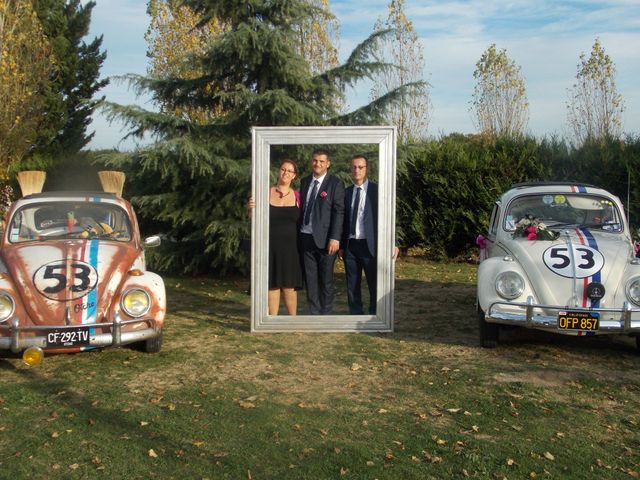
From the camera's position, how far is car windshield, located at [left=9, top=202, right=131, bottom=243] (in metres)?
7.20

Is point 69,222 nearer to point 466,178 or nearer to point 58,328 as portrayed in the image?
point 58,328

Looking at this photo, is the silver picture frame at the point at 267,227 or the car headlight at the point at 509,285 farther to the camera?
the silver picture frame at the point at 267,227

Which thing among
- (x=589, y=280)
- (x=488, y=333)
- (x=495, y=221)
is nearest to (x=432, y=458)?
(x=488, y=333)

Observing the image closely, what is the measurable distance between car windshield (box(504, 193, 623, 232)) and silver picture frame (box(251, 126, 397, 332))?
1.48m

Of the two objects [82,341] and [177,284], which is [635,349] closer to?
[82,341]

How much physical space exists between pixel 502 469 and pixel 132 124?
9.36 meters

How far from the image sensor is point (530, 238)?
7266mm

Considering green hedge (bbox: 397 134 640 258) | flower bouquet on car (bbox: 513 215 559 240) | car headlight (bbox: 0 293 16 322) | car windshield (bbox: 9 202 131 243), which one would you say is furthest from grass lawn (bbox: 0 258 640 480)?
green hedge (bbox: 397 134 640 258)

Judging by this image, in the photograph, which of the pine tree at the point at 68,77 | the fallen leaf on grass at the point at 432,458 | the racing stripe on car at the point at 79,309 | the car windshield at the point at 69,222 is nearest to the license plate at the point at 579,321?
the fallen leaf on grass at the point at 432,458

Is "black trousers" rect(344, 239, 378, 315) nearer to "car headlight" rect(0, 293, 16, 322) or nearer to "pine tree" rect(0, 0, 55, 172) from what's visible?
"car headlight" rect(0, 293, 16, 322)

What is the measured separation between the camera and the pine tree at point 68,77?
2248 cm

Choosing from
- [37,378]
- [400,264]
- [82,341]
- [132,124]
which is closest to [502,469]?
[82,341]

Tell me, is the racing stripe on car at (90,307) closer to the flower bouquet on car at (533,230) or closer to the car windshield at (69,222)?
the car windshield at (69,222)

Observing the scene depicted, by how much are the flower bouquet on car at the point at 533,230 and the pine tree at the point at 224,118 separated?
4871mm
